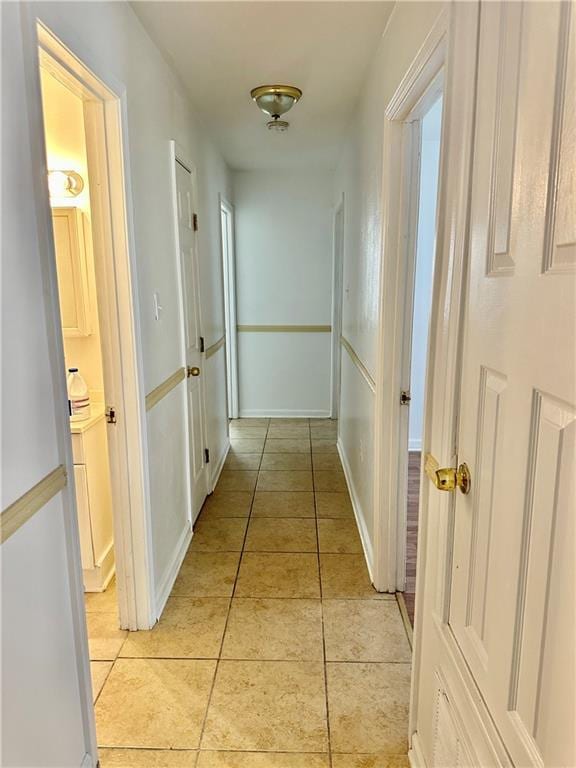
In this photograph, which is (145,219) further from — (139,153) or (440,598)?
(440,598)

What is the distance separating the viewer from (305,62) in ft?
7.27

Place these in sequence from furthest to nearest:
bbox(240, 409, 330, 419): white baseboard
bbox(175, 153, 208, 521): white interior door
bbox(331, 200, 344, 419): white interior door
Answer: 1. bbox(240, 409, 330, 419): white baseboard
2. bbox(331, 200, 344, 419): white interior door
3. bbox(175, 153, 208, 521): white interior door

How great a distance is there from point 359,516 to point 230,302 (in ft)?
8.72

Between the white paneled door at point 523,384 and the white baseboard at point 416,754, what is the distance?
565 mm

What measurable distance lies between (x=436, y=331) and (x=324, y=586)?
5.11 ft

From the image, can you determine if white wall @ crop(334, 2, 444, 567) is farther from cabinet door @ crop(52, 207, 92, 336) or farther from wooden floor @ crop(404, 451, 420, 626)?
cabinet door @ crop(52, 207, 92, 336)

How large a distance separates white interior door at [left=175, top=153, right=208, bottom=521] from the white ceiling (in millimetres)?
448

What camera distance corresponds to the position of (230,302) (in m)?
4.82

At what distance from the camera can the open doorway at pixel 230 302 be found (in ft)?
15.0

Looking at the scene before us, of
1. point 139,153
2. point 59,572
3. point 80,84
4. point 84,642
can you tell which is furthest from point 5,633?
point 139,153

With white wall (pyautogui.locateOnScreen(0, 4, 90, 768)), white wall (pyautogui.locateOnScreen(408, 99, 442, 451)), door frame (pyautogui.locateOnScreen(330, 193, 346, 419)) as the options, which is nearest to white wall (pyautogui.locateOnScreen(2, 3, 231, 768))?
white wall (pyautogui.locateOnScreen(0, 4, 90, 768))

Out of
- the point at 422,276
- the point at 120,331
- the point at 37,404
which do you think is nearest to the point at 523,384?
the point at 37,404

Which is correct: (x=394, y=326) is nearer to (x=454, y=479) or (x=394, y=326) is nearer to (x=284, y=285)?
(x=454, y=479)

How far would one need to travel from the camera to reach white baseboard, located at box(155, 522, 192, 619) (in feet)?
7.11
